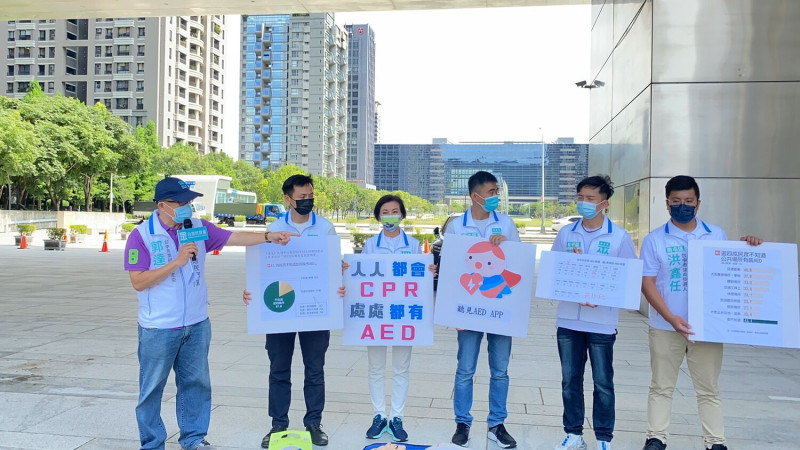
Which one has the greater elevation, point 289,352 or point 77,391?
point 289,352

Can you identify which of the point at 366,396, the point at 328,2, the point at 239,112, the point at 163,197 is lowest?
the point at 366,396

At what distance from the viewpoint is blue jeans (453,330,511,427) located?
4.50 meters

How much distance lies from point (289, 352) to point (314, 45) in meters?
124

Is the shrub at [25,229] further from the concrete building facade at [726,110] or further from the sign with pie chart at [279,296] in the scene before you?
the sign with pie chart at [279,296]

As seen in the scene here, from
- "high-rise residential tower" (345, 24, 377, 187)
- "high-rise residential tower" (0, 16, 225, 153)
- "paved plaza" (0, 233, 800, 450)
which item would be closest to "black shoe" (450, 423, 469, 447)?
"paved plaza" (0, 233, 800, 450)

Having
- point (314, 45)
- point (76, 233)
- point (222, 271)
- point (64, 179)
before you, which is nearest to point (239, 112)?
point (314, 45)

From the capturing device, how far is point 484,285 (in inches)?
180

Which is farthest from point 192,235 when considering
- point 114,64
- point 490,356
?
point 114,64

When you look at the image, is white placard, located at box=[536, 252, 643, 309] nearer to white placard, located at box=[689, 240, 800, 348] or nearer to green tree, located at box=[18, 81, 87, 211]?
white placard, located at box=[689, 240, 800, 348]

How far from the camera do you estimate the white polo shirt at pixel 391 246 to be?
4.73 metres

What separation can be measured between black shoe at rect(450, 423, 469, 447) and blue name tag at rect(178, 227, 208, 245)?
220 cm

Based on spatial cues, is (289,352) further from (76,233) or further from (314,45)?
(314,45)

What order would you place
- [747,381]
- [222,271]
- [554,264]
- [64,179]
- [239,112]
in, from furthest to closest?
[239,112] → [64,179] → [222,271] → [747,381] → [554,264]

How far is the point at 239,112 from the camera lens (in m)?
130
